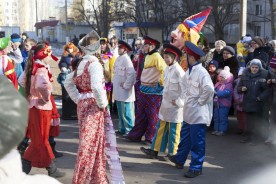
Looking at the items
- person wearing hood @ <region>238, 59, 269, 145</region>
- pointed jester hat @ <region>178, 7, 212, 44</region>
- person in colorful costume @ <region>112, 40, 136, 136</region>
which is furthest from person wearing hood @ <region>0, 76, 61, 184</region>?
person wearing hood @ <region>238, 59, 269, 145</region>

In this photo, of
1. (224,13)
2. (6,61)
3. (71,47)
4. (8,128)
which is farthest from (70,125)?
(224,13)

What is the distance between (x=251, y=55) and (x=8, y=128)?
805 centimetres

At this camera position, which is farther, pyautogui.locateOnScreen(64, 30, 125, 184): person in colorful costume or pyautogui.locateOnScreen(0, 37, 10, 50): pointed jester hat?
pyautogui.locateOnScreen(0, 37, 10, 50): pointed jester hat

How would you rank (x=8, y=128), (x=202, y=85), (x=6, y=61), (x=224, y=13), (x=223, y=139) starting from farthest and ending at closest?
(x=224, y=13), (x=223, y=139), (x=6, y=61), (x=202, y=85), (x=8, y=128)

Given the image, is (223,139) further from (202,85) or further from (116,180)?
(116,180)

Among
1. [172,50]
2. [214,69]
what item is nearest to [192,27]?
[172,50]

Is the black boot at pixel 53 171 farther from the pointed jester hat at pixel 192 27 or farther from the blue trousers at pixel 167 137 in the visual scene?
the pointed jester hat at pixel 192 27

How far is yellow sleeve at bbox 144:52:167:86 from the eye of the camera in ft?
22.6

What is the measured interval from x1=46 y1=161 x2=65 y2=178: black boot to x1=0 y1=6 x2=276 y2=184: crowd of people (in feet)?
0.04

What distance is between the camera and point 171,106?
600 cm

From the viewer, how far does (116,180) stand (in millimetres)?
4934

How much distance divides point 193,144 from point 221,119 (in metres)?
2.81

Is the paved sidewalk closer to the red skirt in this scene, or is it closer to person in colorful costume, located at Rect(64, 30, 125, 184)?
the red skirt

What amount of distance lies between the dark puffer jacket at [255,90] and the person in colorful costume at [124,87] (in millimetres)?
1967
